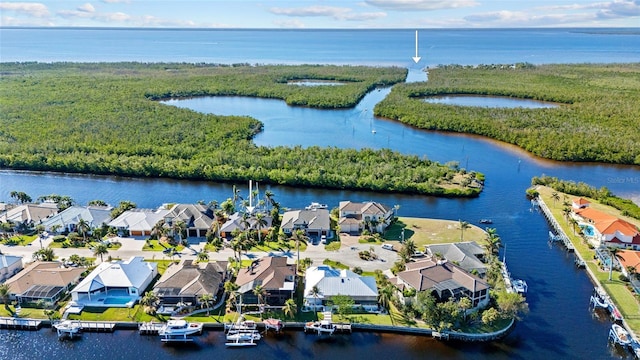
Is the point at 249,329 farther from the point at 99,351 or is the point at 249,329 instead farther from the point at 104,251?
the point at 104,251

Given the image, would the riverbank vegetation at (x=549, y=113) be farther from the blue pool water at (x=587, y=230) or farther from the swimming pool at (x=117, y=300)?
the swimming pool at (x=117, y=300)

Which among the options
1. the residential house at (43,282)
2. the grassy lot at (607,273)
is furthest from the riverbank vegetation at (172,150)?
the residential house at (43,282)

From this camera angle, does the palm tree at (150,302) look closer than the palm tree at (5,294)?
Yes

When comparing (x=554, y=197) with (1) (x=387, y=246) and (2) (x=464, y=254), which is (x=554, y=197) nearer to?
(2) (x=464, y=254)

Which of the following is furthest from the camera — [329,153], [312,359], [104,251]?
[329,153]

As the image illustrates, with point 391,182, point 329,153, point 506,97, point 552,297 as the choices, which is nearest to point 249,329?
point 552,297

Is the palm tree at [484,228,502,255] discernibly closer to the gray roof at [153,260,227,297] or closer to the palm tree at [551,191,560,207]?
the palm tree at [551,191,560,207]

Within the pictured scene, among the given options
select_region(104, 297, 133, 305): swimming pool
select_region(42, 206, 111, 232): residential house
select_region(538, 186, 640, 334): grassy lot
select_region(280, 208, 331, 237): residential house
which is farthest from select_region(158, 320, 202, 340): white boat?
select_region(538, 186, 640, 334): grassy lot
